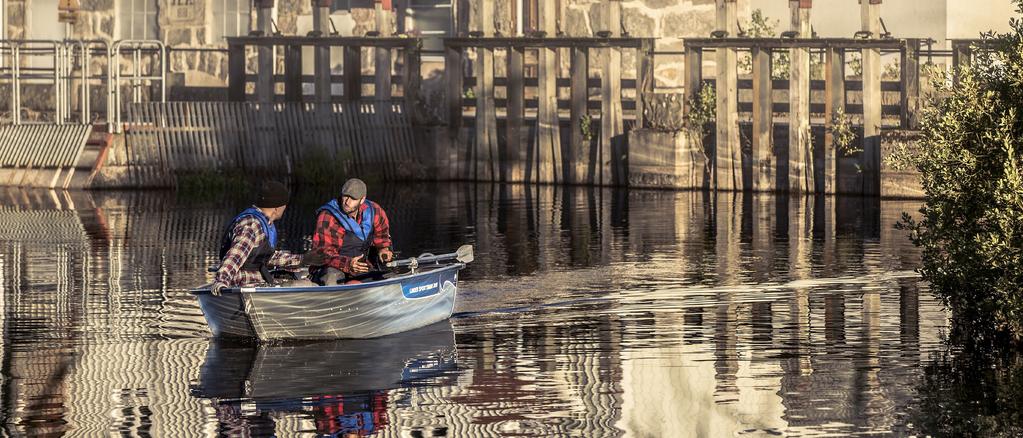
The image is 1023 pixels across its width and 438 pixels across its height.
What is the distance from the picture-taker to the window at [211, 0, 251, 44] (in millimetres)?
44344

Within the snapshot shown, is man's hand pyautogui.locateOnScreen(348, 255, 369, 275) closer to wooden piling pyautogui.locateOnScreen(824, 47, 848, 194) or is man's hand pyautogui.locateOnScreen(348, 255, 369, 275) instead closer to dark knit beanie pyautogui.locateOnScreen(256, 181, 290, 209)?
dark knit beanie pyautogui.locateOnScreen(256, 181, 290, 209)

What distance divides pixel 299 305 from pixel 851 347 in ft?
13.9

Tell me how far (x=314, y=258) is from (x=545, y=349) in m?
2.04

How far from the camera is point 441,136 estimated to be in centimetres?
3809

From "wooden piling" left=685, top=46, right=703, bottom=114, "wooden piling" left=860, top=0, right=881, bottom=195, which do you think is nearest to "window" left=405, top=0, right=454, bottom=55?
"wooden piling" left=685, top=46, right=703, bottom=114

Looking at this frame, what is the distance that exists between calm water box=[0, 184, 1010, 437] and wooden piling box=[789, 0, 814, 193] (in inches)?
216

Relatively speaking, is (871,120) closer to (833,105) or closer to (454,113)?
(833,105)

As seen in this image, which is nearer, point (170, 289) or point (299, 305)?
point (299, 305)

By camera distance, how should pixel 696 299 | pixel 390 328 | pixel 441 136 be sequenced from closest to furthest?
pixel 390 328 < pixel 696 299 < pixel 441 136

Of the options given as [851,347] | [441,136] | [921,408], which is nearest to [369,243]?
[851,347]

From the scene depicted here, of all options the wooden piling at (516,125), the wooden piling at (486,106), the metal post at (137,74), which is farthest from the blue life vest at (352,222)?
the metal post at (137,74)

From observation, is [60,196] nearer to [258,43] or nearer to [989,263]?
[258,43]

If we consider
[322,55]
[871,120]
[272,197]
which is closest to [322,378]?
[272,197]

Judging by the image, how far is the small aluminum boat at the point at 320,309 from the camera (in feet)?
55.2
